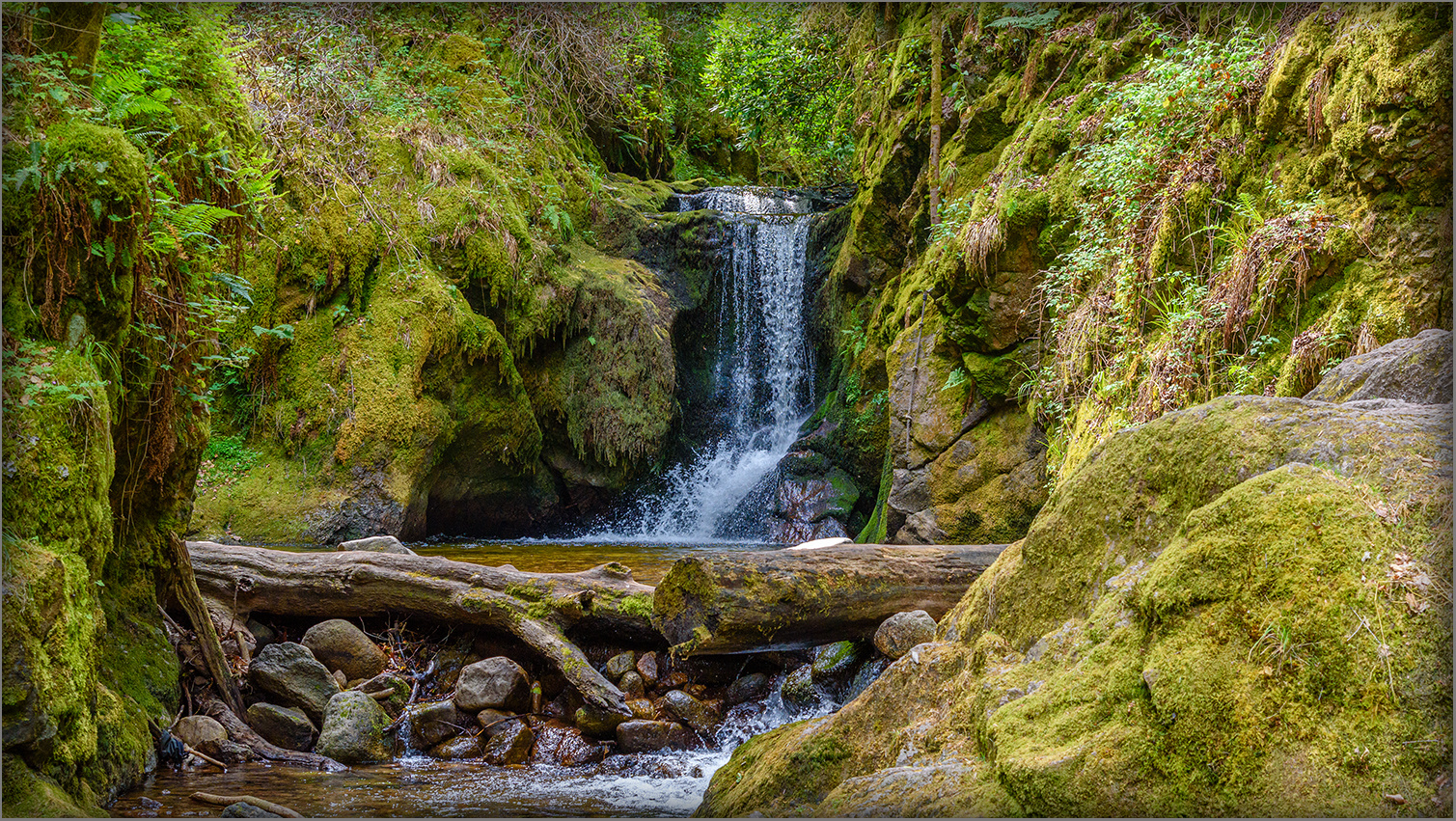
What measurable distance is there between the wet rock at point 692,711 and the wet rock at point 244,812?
2.51 meters

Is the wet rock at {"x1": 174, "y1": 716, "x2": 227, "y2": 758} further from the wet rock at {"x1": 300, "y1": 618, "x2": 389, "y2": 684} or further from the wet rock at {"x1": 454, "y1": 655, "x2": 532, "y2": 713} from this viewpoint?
the wet rock at {"x1": 454, "y1": 655, "x2": 532, "y2": 713}

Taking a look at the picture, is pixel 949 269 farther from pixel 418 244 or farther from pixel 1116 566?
pixel 418 244

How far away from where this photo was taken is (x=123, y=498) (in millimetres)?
4070

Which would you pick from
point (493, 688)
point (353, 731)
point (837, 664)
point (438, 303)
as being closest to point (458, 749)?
point (493, 688)

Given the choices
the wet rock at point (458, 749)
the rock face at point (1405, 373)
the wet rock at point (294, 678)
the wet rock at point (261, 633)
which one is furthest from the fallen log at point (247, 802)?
the rock face at point (1405, 373)

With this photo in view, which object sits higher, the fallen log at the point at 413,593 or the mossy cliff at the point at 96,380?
the mossy cliff at the point at 96,380

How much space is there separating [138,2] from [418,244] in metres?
7.57

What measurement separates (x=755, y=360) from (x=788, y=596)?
387 inches

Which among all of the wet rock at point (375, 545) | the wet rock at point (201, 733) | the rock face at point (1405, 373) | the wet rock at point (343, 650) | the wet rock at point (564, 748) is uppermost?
the rock face at point (1405, 373)

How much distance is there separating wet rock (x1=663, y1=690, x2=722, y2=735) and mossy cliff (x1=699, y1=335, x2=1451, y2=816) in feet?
7.46

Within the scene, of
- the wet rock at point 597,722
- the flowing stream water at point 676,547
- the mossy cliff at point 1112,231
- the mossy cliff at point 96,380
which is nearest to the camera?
the mossy cliff at point 96,380

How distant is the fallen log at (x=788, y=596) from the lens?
5.14 m

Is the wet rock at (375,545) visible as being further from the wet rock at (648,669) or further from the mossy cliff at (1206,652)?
the mossy cliff at (1206,652)

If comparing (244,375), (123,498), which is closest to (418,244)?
(244,375)
